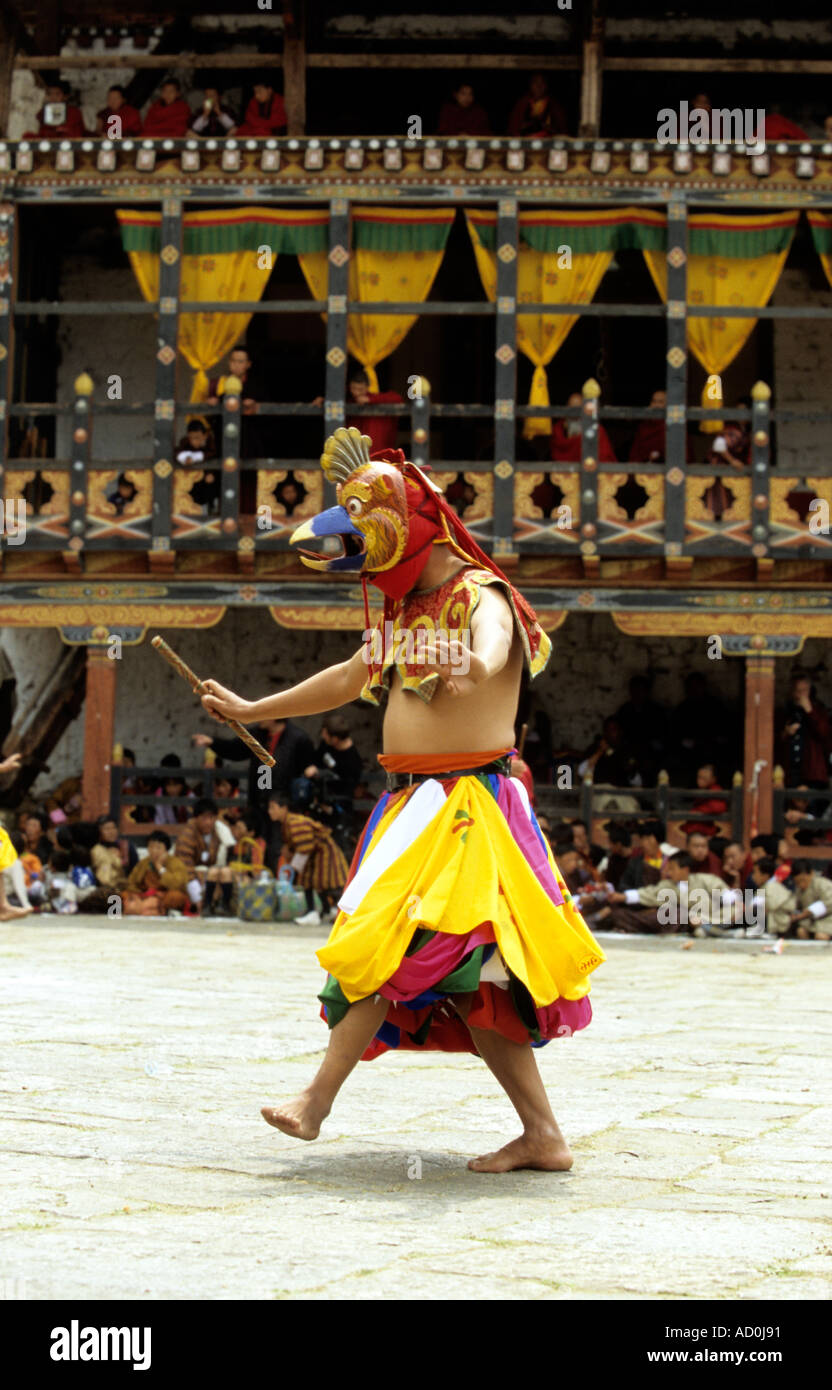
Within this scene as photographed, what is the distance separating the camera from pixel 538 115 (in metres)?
14.9

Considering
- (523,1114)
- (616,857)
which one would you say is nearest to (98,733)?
(616,857)

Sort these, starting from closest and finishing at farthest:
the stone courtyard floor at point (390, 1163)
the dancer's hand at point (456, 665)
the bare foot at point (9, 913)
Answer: the stone courtyard floor at point (390, 1163) < the dancer's hand at point (456, 665) < the bare foot at point (9, 913)

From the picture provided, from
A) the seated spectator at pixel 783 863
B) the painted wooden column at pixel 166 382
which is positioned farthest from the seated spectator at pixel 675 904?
the painted wooden column at pixel 166 382

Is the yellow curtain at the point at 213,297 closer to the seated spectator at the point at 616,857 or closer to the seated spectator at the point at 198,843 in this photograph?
the seated spectator at the point at 198,843

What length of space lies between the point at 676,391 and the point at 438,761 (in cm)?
1049

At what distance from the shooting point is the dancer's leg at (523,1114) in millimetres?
3926

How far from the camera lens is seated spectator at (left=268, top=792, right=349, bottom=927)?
12.7m

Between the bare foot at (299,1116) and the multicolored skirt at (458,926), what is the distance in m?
0.18

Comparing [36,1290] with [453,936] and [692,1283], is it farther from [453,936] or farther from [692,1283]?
[453,936]

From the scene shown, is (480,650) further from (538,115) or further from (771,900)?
(538,115)

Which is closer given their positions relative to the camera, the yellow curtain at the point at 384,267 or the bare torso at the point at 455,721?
the bare torso at the point at 455,721

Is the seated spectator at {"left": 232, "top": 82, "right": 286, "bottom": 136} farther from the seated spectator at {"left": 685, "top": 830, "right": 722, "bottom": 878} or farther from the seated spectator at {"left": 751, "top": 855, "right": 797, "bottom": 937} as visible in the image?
the seated spectator at {"left": 751, "top": 855, "right": 797, "bottom": 937}

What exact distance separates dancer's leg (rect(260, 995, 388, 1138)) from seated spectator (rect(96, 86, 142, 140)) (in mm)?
12387

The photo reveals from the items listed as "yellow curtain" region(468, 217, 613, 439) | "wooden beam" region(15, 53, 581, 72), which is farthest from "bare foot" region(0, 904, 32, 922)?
"wooden beam" region(15, 53, 581, 72)
